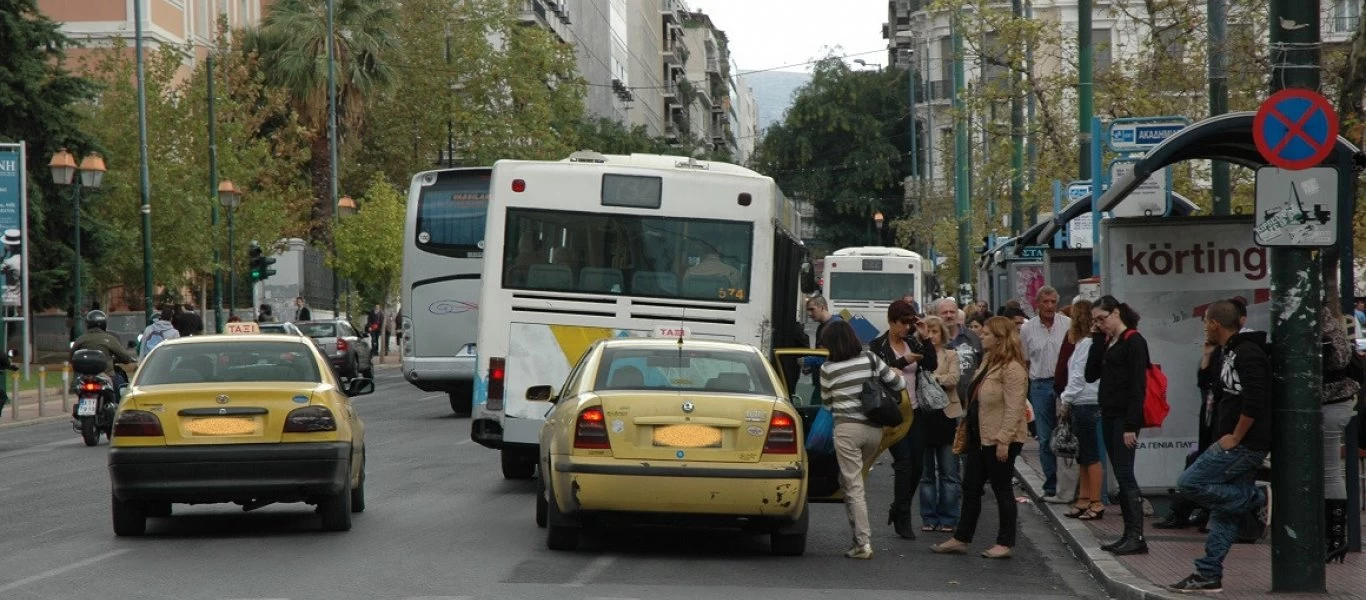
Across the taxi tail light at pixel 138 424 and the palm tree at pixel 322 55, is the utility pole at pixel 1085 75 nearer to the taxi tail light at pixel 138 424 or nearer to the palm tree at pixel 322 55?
the taxi tail light at pixel 138 424

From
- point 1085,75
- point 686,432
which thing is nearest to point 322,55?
point 1085,75

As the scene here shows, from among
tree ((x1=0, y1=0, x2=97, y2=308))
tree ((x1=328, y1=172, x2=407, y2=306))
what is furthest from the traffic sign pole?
tree ((x1=328, y1=172, x2=407, y2=306))

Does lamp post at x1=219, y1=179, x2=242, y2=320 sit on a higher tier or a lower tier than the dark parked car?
higher

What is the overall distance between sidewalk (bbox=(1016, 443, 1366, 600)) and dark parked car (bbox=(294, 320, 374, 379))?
28504 mm

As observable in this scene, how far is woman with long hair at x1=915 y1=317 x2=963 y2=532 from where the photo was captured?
1458 centimetres

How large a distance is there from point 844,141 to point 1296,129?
84.7 metres

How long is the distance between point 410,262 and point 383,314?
35.0 metres

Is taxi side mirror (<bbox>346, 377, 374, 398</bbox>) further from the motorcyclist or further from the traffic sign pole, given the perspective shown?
the motorcyclist

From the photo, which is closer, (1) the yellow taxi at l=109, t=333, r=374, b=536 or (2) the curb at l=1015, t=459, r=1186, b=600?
(2) the curb at l=1015, t=459, r=1186, b=600

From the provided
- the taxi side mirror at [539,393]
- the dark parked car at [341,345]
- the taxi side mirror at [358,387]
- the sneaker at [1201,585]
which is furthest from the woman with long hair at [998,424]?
the dark parked car at [341,345]

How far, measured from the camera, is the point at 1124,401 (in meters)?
13.3

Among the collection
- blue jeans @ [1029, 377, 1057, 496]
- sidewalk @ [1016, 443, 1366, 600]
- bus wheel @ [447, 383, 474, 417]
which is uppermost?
blue jeans @ [1029, 377, 1057, 496]

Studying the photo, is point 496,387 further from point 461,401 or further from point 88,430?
point 461,401

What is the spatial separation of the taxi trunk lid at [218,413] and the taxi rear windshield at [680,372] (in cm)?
220
